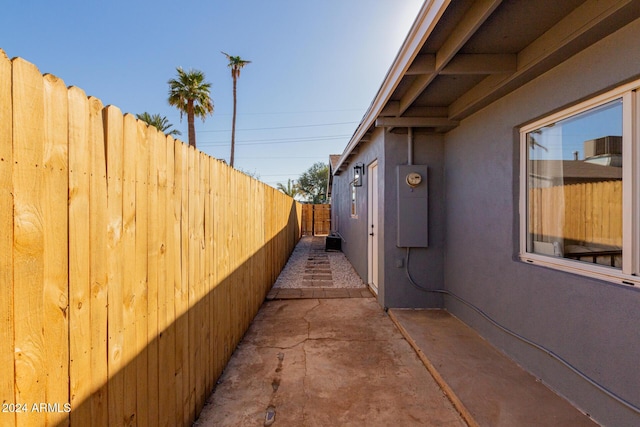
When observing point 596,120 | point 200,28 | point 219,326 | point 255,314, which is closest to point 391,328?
point 255,314

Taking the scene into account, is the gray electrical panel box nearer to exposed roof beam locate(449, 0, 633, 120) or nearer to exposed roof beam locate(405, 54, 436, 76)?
exposed roof beam locate(449, 0, 633, 120)

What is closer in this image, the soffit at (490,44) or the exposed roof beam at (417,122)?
the soffit at (490,44)

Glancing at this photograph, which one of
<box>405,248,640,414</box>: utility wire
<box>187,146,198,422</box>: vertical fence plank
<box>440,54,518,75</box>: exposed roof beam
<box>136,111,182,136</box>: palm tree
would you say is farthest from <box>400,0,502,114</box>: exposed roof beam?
<box>136,111,182,136</box>: palm tree

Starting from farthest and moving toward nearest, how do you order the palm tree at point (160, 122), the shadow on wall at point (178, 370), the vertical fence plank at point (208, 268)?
the palm tree at point (160, 122) < the vertical fence plank at point (208, 268) < the shadow on wall at point (178, 370)

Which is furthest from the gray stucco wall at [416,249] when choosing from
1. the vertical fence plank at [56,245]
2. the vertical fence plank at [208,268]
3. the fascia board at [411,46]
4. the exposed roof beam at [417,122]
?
the vertical fence plank at [56,245]

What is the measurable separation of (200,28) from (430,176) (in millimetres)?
8842

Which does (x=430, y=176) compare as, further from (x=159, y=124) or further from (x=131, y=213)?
(x=159, y=124)

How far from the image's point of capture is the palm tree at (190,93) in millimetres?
14759

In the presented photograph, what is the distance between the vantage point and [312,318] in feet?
13.3

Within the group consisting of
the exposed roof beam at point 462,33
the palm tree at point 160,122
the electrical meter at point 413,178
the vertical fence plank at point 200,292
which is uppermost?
the palm tree at point 160,122

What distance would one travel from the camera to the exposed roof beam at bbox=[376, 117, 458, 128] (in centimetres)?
392

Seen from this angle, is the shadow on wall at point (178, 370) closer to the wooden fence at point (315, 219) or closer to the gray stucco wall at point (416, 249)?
the gray stucco wall at point (416, 249)

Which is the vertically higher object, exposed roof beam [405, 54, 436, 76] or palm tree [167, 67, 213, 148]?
palm tree [167, 67, 213, 148]

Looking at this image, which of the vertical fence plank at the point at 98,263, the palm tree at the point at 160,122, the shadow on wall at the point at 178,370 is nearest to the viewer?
the vertical fence plank at the point at 98,263
